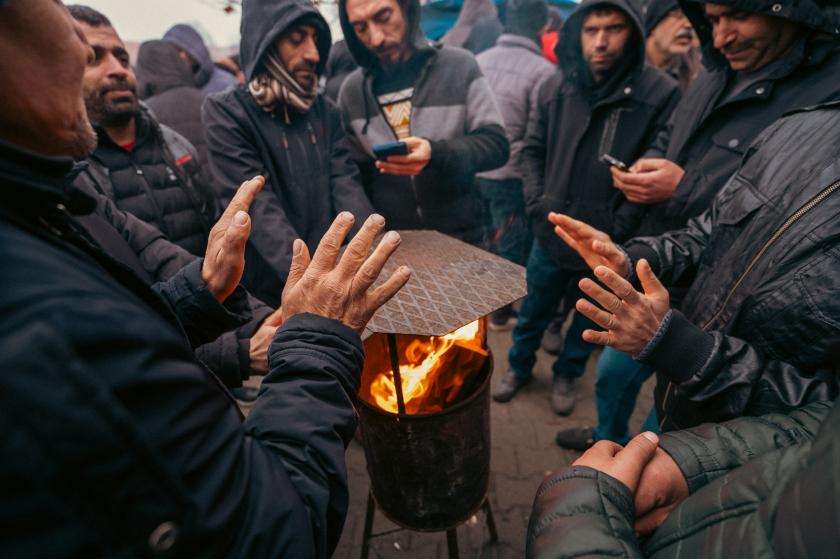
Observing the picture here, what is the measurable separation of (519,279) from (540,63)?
3543 mm

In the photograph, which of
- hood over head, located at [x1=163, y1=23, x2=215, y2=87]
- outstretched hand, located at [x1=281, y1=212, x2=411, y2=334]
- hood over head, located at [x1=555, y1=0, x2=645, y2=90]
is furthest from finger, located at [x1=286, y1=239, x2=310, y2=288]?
hood over head, located at [x1=163, y1=23, x2=215, y2=87]

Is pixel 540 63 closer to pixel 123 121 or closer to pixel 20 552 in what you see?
pixel 123 121

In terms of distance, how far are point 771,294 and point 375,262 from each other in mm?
1431

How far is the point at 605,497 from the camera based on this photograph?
44.3 inches

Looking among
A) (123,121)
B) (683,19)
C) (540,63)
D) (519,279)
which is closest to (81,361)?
(519,279)

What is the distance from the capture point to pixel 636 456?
4.11 feet

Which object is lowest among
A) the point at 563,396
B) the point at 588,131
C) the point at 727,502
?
the point at 563,396

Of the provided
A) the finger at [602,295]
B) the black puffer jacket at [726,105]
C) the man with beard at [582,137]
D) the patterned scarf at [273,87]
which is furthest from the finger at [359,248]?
the man with beard at [582,137]

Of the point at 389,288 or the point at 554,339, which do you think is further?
the point at 554,339

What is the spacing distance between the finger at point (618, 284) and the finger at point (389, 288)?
0.77 m

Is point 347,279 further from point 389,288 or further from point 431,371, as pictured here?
point 431,371

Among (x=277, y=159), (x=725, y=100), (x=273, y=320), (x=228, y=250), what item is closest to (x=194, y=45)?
(x=277, y=159)

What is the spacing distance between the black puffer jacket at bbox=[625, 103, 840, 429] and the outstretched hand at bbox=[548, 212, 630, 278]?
377 millimetres

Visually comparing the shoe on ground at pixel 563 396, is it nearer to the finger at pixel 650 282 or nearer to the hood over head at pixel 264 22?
the finger at pixel 650 282
